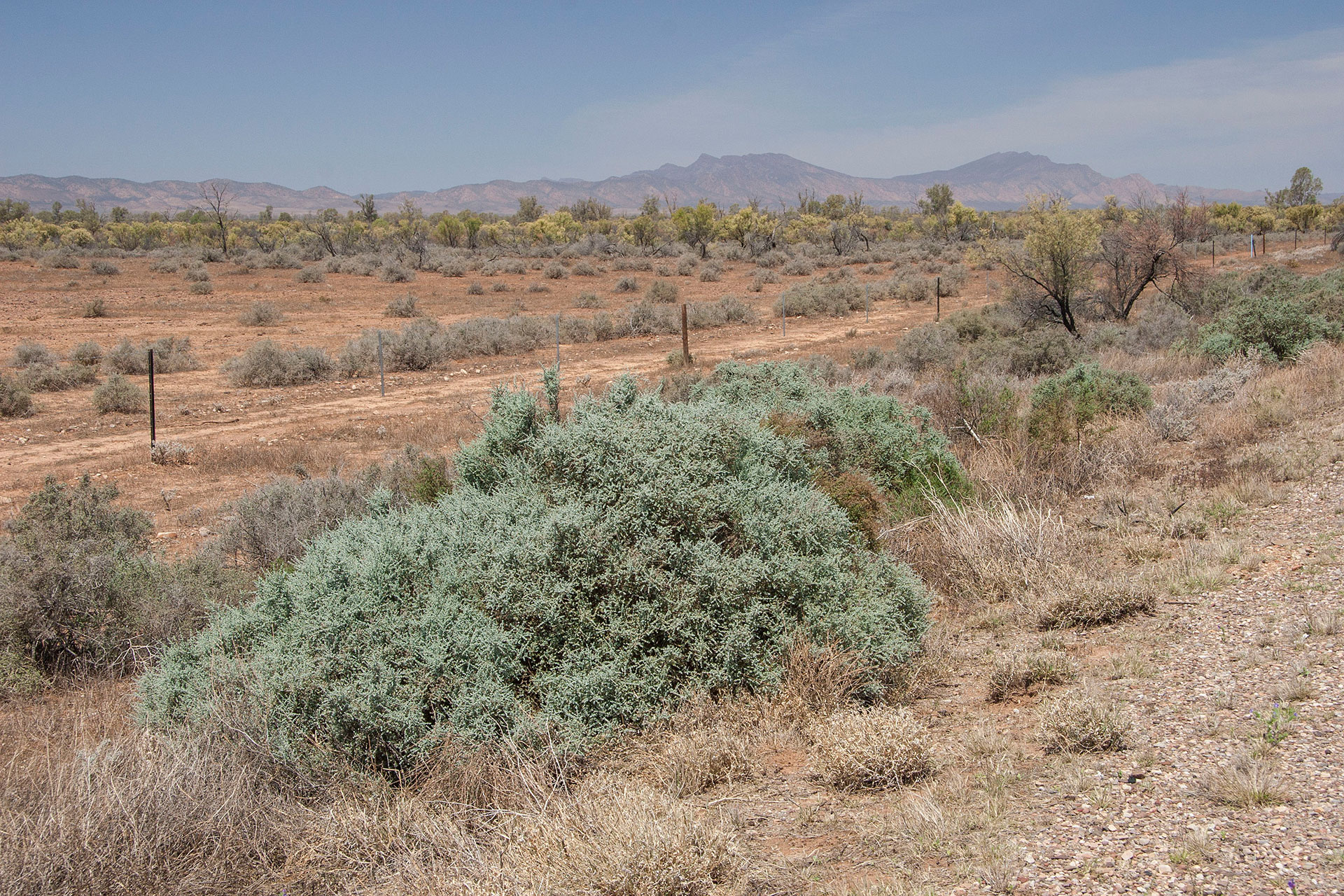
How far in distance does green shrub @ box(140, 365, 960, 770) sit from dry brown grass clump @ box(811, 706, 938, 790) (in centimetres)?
56

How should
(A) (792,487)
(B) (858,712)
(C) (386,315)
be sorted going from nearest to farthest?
1. (B) (858,712)
2. (A) (792,487)
3. (C) (386,315)

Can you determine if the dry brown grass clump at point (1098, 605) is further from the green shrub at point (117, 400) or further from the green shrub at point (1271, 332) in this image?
the green shrub at point (117, 400)

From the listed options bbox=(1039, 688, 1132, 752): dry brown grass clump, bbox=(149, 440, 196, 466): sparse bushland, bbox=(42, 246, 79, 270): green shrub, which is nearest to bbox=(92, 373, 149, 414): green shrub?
bbox=(149, 440, 196, 466): sparse bushland

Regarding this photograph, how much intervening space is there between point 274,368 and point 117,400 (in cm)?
373

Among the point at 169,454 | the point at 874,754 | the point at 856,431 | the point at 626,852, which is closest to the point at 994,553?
the point at 856,431

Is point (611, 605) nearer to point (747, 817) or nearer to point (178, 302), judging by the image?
point (747, 817)

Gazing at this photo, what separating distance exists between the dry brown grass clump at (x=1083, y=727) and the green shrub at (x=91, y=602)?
556cm

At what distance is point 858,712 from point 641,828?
1.64 m

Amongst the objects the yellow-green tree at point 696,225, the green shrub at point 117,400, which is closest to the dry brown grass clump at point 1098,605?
the green shrub at point 117,400

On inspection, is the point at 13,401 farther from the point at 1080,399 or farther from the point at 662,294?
the point at 662,294

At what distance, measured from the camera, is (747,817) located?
374cm

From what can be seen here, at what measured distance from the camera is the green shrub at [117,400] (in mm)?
17469

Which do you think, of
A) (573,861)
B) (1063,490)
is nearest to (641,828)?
(573,861)

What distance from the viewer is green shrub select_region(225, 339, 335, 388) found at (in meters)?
20.5
